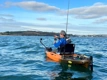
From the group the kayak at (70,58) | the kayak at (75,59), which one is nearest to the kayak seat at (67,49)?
the kayak at (70,58)

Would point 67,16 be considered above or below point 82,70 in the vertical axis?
above

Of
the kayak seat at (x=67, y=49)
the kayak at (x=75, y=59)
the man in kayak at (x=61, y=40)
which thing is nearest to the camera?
the kayak at (x=75, y=59)

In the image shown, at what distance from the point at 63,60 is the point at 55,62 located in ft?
8.76

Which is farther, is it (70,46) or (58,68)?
(70,46)

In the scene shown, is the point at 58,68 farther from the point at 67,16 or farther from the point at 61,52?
the point at 67,16

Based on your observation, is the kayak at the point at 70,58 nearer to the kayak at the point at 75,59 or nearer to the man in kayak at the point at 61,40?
the kayak at the point at 75,59

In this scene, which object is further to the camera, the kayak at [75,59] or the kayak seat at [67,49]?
the kayak seat at [67,49]

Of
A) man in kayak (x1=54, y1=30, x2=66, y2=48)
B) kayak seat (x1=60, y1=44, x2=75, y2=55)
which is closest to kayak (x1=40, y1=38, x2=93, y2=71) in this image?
kayak seat (x1=60, y1=44, x2=75, y2=55)

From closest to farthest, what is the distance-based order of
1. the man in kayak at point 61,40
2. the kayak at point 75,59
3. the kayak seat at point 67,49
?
1. the kayak at point 75,59
2. the man in kayak at point 61,40
3. the kayak seat at point 67,49

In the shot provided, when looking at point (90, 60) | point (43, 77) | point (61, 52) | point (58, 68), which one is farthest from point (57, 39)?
point (43, 77)

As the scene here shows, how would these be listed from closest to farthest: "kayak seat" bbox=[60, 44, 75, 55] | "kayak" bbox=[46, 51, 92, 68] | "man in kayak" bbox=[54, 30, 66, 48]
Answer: "kayak" bbox=[46, 51, 92, 68]
"man in kayak" bbox=[54, 30, 66, 48]
"kayak seat" bbox=[60, 44, 75, 55]

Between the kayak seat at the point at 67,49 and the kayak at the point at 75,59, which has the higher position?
the kayak seat at the point at 67,49

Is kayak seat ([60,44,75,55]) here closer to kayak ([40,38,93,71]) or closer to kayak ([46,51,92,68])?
kayak ([40,38,93,71])

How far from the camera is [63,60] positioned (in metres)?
21.1
